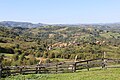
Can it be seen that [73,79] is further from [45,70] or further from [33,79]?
[45,70]

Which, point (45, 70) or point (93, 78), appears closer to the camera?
point (93, 78)

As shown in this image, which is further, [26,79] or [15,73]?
[15,73]

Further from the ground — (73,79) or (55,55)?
(73,79)

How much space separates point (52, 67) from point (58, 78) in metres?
6.01

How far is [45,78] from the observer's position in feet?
84.8

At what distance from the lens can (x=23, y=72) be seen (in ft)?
97.2

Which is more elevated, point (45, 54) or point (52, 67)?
point (52, 67)

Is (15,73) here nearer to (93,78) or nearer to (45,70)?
(45,70)

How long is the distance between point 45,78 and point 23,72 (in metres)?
4.51

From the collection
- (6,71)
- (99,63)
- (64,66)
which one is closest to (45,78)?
(6,71)

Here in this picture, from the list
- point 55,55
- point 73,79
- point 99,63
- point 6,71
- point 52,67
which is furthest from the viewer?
point 55,55

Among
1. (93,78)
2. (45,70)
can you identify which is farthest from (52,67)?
(93,78)

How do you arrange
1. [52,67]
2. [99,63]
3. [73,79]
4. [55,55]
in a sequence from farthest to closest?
1. [55,55]
2. [99,63]
3. [52,67]
4. [73,79]

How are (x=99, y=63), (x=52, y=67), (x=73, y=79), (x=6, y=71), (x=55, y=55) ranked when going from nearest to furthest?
(x=73, y=79) < (x=6, y=71) < (x=52, y=67) < (x=99, y=63) < (x=55, y=55)
